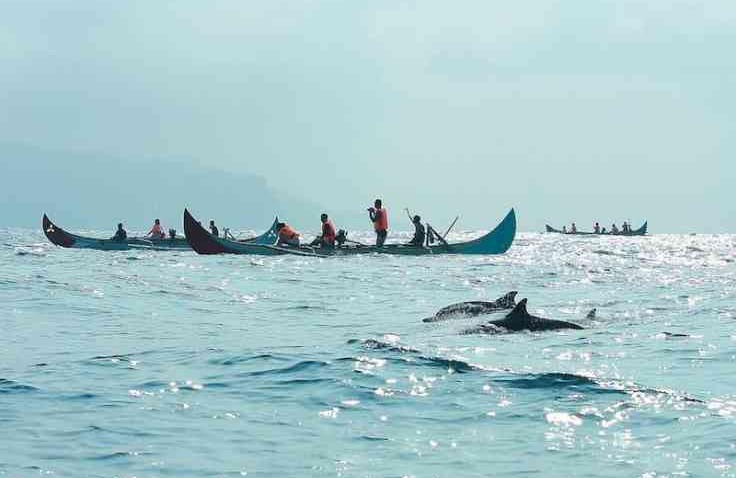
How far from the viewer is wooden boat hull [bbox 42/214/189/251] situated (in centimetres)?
4822

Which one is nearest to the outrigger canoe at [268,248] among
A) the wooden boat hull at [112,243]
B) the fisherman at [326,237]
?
the fisherman at [326,237]

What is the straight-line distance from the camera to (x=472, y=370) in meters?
12.7

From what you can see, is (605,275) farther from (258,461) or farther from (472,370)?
(258,461)

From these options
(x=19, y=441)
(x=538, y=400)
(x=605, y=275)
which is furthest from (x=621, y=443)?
(x=605, y=275)

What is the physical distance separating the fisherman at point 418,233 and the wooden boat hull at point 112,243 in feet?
38.5

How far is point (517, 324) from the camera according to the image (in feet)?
54.5

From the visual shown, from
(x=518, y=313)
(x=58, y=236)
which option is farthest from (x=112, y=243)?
(x=518, y=313)

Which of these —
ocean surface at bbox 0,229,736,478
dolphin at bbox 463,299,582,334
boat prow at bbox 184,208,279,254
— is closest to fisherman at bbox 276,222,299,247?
boat prow at bbox 184,208,279,254

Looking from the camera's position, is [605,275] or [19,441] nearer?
[19,441]

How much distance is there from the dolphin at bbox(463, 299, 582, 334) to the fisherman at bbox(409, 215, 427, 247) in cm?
2516

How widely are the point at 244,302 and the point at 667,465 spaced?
16.5 m

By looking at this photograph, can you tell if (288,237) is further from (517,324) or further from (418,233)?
(517,324)

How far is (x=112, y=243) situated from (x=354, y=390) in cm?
4048

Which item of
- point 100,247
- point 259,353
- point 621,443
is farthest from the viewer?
point 100,247
